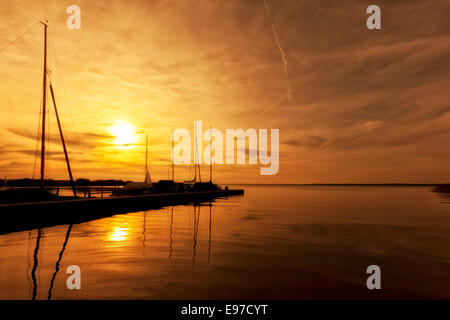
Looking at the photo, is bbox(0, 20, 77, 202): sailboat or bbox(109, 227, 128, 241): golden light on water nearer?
bbox(109, 227, 128, 241): golden light on water

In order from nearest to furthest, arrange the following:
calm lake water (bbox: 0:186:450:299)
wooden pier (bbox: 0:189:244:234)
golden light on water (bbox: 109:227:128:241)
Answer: calm lake water (bbox: 0:186:450:299) < golden light on water (bbox: 109:227:128:241) < wooden pier (bbox: 0:189:244:234)

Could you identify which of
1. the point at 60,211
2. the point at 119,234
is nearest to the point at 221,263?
the point at 119,234

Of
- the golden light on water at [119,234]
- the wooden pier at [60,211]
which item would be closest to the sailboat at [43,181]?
the wooden pier at [60,211]

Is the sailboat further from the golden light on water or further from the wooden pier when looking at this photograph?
the golden light on water

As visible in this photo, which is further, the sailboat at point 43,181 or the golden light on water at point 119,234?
the sailboat at point 43,181

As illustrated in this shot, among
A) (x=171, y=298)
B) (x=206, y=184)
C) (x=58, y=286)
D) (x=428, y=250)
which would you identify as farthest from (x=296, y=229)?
(x=206, y=184)

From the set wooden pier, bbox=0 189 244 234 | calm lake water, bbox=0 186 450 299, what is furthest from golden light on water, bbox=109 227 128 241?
wooden pier, bbox=0 189 244 234

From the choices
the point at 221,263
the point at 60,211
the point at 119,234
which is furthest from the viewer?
the point at 60,211

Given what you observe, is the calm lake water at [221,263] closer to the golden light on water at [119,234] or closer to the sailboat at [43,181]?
the golden light on water at [119,234]

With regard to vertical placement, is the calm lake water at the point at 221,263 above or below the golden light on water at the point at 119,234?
above

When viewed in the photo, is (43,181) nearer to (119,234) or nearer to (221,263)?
(119,234)

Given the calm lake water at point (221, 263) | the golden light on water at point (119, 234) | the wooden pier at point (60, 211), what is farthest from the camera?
the wooden pier at point (60, 211)

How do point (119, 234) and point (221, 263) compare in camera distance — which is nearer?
point (221, 263)

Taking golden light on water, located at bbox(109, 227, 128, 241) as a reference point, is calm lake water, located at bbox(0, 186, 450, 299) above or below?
above
